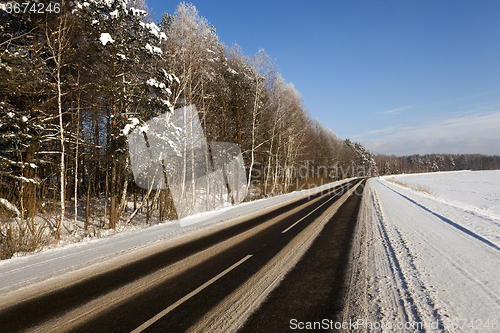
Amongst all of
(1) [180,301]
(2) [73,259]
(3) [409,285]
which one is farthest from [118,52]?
(3) [409,285]

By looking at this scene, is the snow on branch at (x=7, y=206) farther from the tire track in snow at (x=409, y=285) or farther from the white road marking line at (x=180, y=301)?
the tire track in snow at (x=409, y=285)

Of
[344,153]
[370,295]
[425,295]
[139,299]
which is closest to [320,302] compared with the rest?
[370,295]

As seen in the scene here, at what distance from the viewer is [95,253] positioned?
19.0 feet

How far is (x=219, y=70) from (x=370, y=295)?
17.6 metres

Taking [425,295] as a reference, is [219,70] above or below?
above

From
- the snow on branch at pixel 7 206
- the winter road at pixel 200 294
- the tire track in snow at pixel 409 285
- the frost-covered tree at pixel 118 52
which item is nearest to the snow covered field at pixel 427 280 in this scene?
the tire track in snow at pixel 409 285

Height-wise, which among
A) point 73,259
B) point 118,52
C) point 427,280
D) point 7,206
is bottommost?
point 427,280

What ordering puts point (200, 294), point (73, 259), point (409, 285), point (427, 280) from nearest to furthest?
point (200, 294)
point (409, 285)
point (427, 280)
point (73, 259)

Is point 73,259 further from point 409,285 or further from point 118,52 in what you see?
point 118,52

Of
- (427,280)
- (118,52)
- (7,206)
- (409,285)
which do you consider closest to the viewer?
(409,285)

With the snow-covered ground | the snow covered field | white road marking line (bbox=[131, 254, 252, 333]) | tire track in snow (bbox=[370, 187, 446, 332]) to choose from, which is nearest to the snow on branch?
the snow-covered ground

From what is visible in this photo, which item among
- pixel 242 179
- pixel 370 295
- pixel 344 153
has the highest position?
pixel 344 153

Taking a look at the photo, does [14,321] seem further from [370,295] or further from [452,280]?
[452,280]

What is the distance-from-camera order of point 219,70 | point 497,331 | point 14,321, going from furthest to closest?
point 219,70
point 14,321
point 497,331
